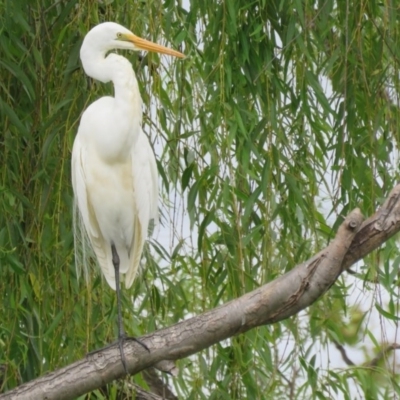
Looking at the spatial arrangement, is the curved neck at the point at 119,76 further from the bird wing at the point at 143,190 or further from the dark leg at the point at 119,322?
the dark leg at the point at 119,322

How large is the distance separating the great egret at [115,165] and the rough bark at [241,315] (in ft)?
0.38

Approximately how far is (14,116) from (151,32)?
0.85ft

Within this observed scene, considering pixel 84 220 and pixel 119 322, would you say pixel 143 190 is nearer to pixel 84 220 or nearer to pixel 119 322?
pixel 84 220

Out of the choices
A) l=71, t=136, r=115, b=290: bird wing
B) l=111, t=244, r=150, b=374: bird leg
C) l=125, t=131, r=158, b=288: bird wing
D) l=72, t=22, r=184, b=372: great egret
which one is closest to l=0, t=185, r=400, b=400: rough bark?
l=111, t=244, r=150, b=374: bird leg

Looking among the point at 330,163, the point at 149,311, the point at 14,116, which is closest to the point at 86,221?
the point at 149,311

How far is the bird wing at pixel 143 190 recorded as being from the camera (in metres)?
1.94

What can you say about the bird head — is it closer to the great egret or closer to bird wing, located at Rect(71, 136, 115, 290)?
the great egret

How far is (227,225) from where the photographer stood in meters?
1.74

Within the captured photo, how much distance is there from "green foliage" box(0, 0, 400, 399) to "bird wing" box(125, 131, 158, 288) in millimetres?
92

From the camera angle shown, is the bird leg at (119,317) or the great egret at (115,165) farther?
the great egret at (115,165)

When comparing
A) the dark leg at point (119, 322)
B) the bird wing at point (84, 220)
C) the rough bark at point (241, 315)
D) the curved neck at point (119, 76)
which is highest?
the curved neck at point (119, 76)

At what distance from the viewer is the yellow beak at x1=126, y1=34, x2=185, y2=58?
1.69 metres

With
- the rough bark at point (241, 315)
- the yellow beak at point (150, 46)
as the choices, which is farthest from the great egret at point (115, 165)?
the rough bark at point (241, 315)

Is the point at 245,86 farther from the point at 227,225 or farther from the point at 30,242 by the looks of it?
the point at 30,242
